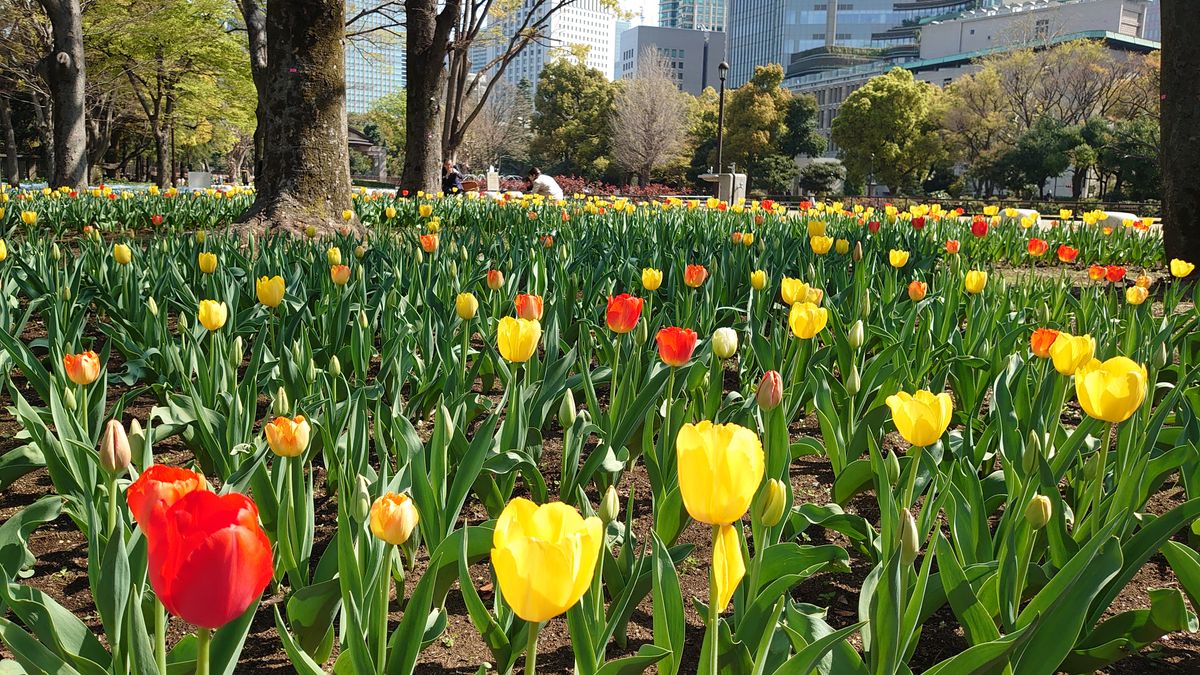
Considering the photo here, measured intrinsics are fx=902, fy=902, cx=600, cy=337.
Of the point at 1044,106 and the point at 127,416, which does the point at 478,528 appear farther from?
the point at 1044,106

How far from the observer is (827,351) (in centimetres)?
260

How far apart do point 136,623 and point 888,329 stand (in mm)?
2658

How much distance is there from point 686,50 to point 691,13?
62.0 m

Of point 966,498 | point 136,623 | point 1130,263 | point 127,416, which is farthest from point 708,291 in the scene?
point 1130,263

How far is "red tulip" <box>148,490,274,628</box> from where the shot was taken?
2.36 ft

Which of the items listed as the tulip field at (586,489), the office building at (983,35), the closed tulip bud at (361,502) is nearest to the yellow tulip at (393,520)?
the tulip field at (586,489)

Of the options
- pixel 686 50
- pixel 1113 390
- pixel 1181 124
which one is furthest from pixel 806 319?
pixel 686 50

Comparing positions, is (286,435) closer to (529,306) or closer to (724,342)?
(529,306)

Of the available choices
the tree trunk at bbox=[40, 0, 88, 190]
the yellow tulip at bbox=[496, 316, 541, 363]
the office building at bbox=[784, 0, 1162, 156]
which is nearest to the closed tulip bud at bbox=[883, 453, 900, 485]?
the yellow tulip at bbox=[496, 316, 541, 363]

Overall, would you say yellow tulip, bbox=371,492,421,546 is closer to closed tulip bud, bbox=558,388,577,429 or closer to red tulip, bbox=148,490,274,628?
red tulip, bbox=148,490,274,628

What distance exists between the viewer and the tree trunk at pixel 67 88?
12984 mm

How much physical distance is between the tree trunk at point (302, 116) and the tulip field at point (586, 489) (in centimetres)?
223

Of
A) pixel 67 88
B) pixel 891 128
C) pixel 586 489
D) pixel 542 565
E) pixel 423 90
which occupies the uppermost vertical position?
pixel 891 128

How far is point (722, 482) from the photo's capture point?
84 centimetres
